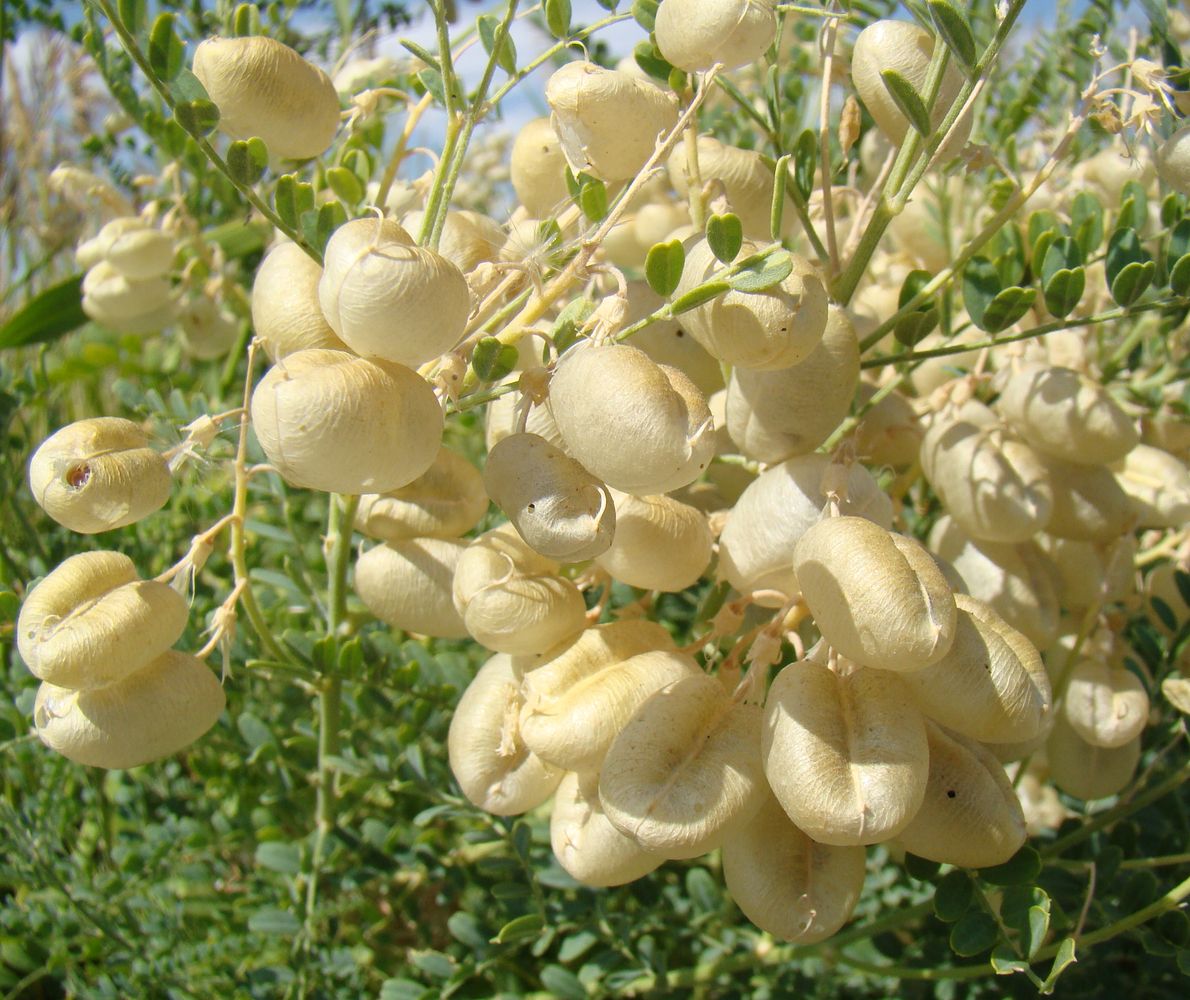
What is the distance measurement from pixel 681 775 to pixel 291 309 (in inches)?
14.1

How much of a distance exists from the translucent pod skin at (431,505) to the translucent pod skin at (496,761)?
126mm

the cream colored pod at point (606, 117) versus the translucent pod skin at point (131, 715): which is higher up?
the cream colored pod at point (606, 117)

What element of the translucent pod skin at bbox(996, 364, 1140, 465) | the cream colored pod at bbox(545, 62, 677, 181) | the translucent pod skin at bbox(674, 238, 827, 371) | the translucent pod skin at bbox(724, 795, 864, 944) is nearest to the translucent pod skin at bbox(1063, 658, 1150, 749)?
the translucent pod skin at bbox(996, 364, 1140, 465)

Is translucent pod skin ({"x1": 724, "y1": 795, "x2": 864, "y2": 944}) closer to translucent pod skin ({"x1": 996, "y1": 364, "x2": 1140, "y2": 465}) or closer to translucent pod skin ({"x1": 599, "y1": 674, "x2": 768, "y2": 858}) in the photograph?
translucent pod skin ({"x1": 599, "y1": 674, "x2": 768, "y2": 858})

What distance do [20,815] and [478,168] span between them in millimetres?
1424

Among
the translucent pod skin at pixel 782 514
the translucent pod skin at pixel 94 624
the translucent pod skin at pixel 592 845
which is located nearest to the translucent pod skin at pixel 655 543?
the translucent pod skin at pixel 782 514

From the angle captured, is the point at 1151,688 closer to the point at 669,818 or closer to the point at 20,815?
the point at 669,818

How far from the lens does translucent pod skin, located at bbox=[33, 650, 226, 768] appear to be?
662mm

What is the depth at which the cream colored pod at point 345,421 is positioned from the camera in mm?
542

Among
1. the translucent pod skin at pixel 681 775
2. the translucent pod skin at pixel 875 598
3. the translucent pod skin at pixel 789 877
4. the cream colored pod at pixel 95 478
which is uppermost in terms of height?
the cream colored pod at pixel 95 478

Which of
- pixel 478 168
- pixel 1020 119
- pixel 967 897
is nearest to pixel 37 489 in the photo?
pixel 967 897

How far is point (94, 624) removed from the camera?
0.63 metres

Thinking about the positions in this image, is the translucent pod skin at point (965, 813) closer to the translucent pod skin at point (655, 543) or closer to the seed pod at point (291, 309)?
the translucent pod skin at point (655, 543)

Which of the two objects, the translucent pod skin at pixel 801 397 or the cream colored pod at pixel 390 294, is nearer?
the cream colored pod at pixel 390 294
